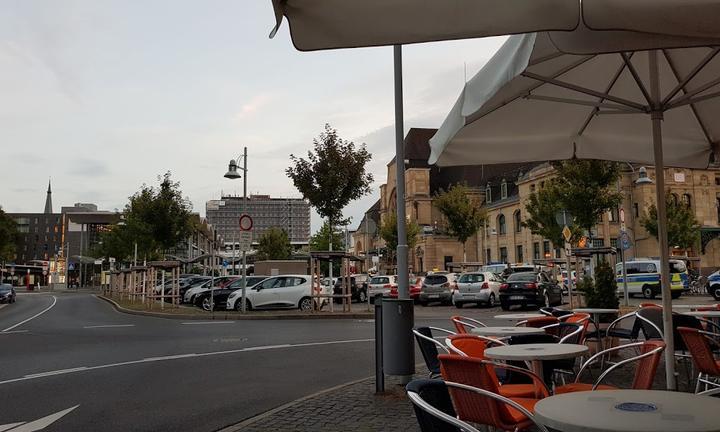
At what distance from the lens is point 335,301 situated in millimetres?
32625

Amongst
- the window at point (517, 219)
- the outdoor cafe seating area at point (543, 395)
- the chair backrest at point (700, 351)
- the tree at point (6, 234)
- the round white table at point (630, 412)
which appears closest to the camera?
the round white table at point (630, 412)

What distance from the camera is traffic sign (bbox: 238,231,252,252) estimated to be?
21.9 meters

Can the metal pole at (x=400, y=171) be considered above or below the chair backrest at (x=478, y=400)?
above

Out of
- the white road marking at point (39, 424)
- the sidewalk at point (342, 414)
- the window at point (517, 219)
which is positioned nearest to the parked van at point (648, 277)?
the sidewalk at point (342, 414)

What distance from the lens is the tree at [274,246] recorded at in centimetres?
8650

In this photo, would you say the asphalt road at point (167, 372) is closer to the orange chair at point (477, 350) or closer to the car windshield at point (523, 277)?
the orange chair at point (477, 350)

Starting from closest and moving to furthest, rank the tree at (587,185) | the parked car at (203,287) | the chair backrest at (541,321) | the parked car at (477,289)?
the chair backrest at (541,321)
the parked car at (477,289)
the tree at (587,185)
the parked car at (203,287)

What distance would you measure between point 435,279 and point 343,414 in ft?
80.0

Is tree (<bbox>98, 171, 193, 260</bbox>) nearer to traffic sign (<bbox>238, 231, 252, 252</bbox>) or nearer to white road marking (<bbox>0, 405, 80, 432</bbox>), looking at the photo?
traffic sign (<bbox>238, 231, 252, 252</bbox>)

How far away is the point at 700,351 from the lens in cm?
558

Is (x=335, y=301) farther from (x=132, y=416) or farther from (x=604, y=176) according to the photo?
(x=132, y=416)

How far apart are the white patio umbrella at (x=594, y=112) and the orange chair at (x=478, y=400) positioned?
5.75 feet

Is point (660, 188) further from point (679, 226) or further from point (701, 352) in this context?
point (679, 226)

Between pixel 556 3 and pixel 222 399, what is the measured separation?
21.3 feet
